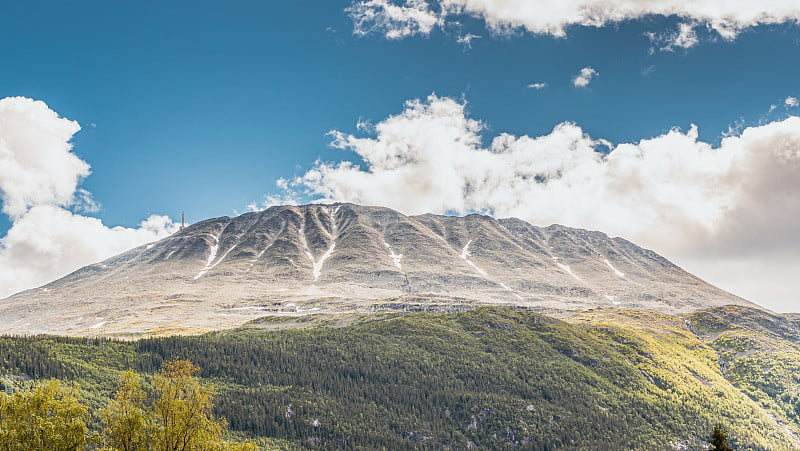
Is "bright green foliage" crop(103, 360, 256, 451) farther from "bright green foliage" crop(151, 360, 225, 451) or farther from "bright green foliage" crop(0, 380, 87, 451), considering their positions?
"bright green foliage" crop(0, 380, 87, 451)

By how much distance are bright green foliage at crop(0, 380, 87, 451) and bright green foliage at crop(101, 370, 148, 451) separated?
2.28 m

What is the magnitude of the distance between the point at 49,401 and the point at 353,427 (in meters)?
135

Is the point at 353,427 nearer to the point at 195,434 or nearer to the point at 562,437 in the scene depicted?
the point at 562,437

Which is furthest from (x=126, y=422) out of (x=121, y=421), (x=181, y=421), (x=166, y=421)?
(x=181, y=421)

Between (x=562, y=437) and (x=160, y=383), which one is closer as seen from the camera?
(x=160, y=383)

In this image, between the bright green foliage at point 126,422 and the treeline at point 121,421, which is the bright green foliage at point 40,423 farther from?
the bright green foliage at point 126,422

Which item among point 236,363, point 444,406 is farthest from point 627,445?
point 236,363

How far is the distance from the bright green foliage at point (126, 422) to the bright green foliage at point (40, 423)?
7.49 feet

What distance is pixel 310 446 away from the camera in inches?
6102

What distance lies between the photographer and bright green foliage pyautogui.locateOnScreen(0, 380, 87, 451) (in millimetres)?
39188

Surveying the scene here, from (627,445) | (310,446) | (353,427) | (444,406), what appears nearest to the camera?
(310,446)

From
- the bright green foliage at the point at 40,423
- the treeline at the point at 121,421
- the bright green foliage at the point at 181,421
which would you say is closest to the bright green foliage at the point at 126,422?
the treeline at the point at 121,421

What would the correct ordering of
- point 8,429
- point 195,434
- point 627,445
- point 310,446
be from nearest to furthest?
point 8,429
point 195,434
point 310,446
point 627,445

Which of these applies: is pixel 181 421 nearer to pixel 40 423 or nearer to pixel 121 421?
pixel 121 421
